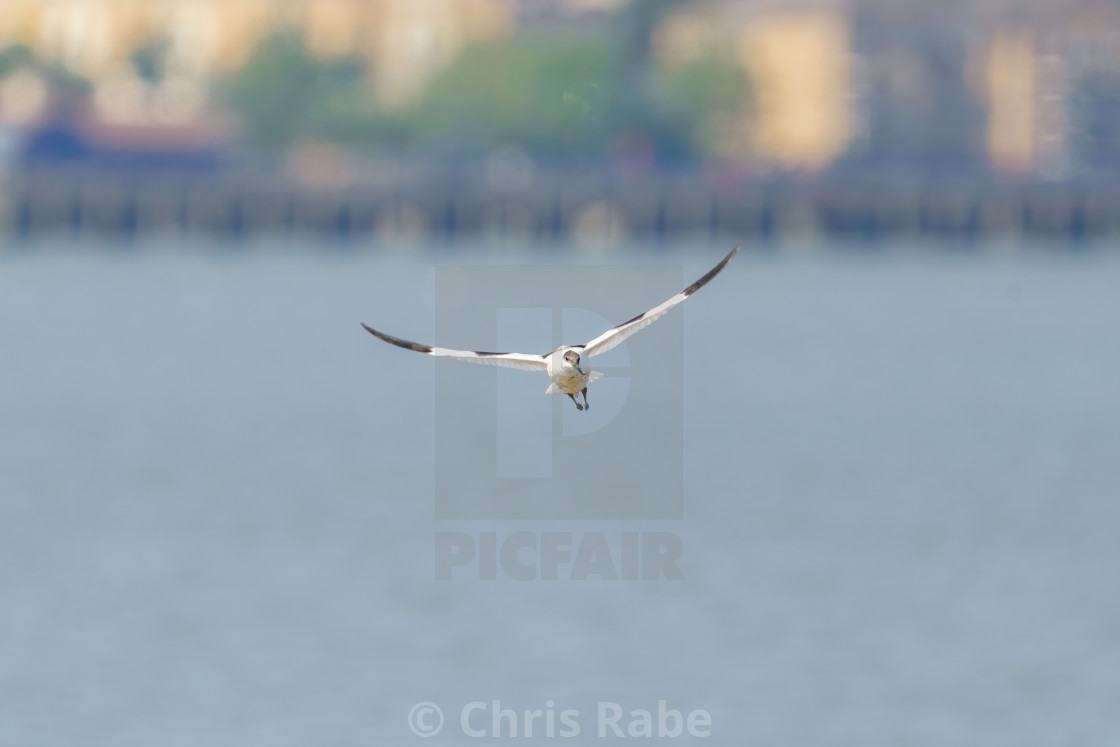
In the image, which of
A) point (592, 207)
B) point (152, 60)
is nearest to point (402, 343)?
point (592, 207)

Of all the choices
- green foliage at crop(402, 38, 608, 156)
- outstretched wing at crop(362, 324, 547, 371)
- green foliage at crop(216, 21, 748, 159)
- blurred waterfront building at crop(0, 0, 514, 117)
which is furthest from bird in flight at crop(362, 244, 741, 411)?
blurred waterfront building at crop(0, 0, 514, 117)

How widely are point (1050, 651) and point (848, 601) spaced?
20.6 ft

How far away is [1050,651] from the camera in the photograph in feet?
163

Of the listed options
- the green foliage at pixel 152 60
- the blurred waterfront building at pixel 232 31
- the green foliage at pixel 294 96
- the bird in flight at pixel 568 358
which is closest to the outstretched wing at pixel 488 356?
the bird in flight at pixel 568 358

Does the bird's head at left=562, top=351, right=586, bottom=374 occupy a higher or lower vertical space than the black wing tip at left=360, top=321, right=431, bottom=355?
lower

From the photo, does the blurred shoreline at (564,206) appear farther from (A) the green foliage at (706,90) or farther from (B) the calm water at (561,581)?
(B) the calm water at (561,581)

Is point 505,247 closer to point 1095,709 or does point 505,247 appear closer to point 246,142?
point 246,142

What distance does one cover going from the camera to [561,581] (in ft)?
187

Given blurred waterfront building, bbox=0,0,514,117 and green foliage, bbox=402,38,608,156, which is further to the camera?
blurred waterfront building, bbox=0,0,514,117

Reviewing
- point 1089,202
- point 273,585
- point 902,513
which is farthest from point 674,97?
point 273,585

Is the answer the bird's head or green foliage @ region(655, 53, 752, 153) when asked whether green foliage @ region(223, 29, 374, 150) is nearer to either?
green foliage @ region(655, 53, 752, 153)

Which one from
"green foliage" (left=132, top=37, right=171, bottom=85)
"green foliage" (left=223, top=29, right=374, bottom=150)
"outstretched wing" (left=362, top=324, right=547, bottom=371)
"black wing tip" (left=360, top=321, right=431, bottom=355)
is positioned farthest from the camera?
"green foliage" (left=132, top=37, right=171, bottom=85)

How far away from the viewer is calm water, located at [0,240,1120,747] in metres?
45.2

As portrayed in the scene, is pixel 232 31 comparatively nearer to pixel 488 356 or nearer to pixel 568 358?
pixel 488 356
